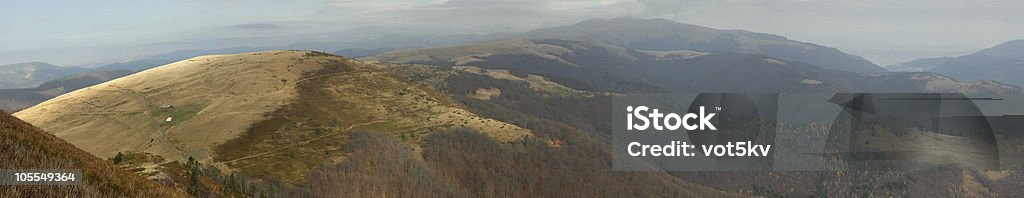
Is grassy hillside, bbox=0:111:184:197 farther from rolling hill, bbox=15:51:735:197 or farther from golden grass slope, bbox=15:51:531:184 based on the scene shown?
golden grass slope, bbox=15:51:531:184

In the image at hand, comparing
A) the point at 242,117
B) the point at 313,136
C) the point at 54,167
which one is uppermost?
the point at 54,167

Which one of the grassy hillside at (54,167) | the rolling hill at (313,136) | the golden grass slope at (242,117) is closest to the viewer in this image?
the grassy hillside at (54,167)

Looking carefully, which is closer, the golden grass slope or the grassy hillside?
the grassy hillside

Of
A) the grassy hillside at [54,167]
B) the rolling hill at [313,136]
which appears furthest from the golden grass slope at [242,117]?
the grassy hillside at [54,167]

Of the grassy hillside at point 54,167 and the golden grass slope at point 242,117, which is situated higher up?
the grassy hillside at point 54,167

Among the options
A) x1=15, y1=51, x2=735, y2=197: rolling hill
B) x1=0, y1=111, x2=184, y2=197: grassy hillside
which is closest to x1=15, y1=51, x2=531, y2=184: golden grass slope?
x1=15, y1=51, x2=735, y2=197: rolling hill

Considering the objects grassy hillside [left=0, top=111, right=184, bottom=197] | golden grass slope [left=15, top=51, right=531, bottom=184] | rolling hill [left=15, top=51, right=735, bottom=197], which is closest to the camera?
grassy hillside [left=0, top=111, right=184, bottom=197]

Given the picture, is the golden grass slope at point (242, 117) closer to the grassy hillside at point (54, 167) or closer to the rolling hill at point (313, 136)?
the rolling hill at point (313, 136)

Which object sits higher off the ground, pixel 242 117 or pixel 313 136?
pixel 242 117

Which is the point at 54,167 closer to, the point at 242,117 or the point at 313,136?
the point at 313,136

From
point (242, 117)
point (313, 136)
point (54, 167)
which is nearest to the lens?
point (54, 167)

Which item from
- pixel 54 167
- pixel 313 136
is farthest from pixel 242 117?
pixel 54 167

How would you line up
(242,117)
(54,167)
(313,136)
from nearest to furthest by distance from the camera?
(54,167) → (313,136) → (242,117)

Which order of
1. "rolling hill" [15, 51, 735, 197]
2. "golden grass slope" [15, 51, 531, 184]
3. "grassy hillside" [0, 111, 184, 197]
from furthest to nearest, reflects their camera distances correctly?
"golden grass slope" [15, 51, 531, 184]
"rolling hill" [15, 51, 735, 197]
"grassy hillside" [0, 111, 184, 197]
